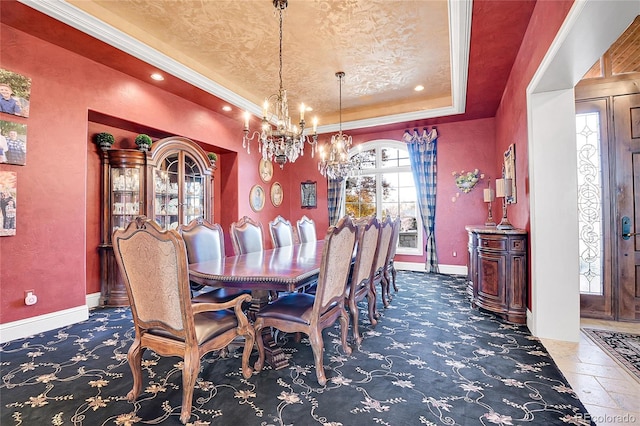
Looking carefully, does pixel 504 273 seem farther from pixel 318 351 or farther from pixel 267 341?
pixel 267 341

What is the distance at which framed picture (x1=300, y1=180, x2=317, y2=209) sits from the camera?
22.8 ft

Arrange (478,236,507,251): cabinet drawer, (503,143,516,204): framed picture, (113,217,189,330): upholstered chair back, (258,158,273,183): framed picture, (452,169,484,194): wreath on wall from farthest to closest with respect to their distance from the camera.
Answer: (258,158,273,183): framed picture → (452,169,484,194): wreath on wall → (503,143,516,204): framed picture → (478,236,507,251): cabinet drawer → (113,217,189,330): upholstered chair back

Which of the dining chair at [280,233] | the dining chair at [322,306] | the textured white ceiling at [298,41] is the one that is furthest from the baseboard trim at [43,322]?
the textured white ceiling at [298,41]

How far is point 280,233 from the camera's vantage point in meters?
4.01

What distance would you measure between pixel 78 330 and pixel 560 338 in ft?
15.3

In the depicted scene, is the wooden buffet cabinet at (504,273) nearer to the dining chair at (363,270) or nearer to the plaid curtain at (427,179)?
the dining chair at (363,270)

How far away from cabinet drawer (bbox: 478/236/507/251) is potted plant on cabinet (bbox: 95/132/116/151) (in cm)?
476

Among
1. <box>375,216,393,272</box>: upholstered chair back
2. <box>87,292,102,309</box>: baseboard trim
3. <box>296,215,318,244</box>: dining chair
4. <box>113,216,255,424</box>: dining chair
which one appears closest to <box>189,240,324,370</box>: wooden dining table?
<box>113,216,255,424</box>: dining chair

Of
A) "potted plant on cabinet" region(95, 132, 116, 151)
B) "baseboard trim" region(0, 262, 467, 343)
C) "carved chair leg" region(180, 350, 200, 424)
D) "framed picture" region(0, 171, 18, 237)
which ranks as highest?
"potted plant on cabinet" region(95, 132, 116, 151)

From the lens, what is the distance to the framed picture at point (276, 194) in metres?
6.70

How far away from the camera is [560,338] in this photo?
8.53ft

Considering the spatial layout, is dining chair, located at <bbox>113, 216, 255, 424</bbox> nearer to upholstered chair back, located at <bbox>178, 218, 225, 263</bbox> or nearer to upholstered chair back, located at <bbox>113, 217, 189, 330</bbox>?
upholstered chair back, located at <bbox>113, 217, 189, 330</bbox>

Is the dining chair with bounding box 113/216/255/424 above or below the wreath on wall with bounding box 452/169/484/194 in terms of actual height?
below

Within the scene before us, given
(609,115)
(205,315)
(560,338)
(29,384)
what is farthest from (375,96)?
(29,384)
